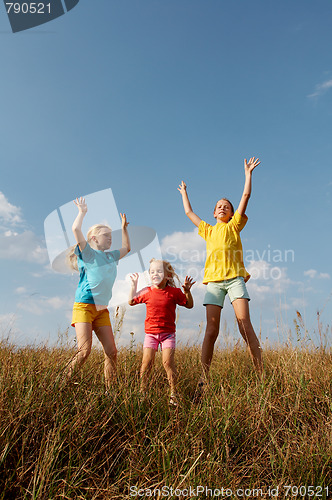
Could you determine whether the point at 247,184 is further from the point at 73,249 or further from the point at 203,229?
the point at 73,249

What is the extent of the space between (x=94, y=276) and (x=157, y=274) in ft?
2.46

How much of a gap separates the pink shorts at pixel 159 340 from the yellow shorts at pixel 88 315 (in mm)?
498

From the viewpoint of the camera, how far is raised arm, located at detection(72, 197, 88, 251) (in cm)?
396

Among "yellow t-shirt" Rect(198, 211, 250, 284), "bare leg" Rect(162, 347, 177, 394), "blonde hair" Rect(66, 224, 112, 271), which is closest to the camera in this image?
"bare leg" Rect(162, 347, 177, 394)

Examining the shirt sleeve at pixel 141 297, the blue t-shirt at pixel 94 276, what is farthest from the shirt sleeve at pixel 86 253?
the shirt sleeve at pixel 141 297

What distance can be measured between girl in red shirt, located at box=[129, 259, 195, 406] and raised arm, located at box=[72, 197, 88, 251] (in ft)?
2.71

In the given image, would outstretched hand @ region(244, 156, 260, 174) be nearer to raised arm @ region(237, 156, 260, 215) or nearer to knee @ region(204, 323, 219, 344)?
raised arm @ region(237, 156, 260, 215)

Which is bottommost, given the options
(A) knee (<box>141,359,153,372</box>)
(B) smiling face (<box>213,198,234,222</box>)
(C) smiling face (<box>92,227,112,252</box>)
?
(A) knee (<box>141,359,153,372</box>)

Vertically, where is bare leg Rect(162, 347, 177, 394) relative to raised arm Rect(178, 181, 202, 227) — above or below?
below

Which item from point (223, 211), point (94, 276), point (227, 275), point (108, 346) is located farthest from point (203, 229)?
point (108, 346)

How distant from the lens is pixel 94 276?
412 centimetres

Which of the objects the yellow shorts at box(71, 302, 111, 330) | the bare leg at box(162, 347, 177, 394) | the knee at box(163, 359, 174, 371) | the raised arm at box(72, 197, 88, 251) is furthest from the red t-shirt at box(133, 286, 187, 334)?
the raised arm at box(72, 197, 88, 251)

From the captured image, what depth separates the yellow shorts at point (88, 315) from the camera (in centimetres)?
392

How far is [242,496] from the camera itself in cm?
217
